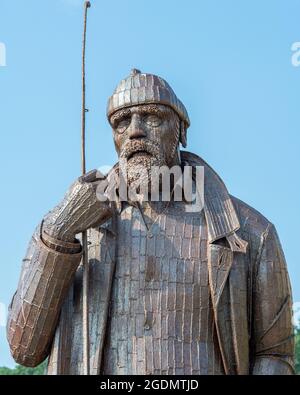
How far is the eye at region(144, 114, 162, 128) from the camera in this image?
8.98 metres

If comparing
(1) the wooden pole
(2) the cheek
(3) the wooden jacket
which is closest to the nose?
(2) the cheek

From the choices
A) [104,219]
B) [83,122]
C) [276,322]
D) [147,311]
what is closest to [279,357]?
[276,322]

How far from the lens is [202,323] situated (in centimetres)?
854

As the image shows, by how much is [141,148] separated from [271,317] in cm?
162

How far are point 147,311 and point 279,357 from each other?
1.10 metres

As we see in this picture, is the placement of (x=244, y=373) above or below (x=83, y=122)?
below

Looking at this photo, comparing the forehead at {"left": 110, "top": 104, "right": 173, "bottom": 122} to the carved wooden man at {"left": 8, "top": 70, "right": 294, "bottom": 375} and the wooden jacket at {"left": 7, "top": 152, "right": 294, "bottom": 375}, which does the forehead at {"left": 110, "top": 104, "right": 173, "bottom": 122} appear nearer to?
the carved wooden man at {"left": 8, "top": 70, "right": 294, "bottom": 375}

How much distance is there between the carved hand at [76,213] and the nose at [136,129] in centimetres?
59

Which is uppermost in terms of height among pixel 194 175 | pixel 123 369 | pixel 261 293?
pixel 194 175

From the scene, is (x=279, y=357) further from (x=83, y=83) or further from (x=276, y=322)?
(x=83, y=83)

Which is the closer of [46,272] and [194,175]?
[46,272]

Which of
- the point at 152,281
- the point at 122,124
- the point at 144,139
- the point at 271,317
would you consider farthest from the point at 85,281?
the point at 271,317

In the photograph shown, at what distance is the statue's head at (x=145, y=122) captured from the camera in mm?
8898

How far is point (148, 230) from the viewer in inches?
346
